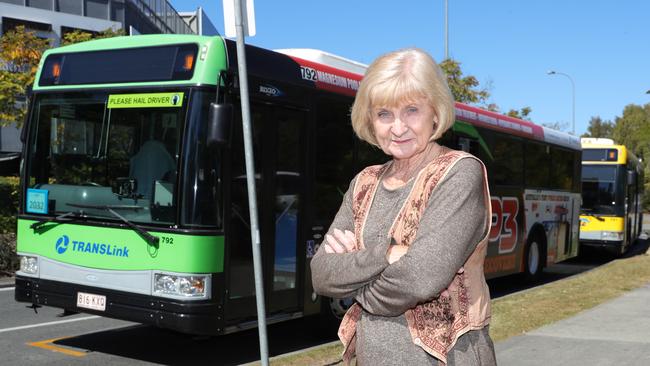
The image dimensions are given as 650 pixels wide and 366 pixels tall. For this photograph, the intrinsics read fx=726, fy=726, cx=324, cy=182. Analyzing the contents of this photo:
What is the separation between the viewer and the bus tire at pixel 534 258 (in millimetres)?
13500

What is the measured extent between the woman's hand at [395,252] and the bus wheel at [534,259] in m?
11.8

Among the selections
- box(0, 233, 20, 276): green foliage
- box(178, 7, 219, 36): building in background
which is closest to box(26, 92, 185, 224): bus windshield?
box(0, 233, 20, 276): green foliage

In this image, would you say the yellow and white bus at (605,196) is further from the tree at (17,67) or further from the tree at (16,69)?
the tree at (16,69)

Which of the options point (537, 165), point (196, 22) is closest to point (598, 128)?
point (196, 22)

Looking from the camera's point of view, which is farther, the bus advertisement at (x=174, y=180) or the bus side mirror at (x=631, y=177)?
the bus side mirror at (x=631, y=177)

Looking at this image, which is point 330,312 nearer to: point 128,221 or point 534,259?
point 128,221

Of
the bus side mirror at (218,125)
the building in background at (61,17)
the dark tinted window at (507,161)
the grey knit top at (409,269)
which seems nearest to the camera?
the grey knit top at (409,269)

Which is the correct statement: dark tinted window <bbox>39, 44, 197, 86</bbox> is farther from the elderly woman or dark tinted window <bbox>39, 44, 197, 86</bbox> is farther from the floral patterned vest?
the floral patterned vest

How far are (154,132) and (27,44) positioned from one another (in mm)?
11511

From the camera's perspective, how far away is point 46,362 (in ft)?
22.0

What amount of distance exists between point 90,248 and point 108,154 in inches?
34.2

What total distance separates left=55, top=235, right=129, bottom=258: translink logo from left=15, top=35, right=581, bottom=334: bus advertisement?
1cm

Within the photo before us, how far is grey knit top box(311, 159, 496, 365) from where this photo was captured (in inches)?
80.0

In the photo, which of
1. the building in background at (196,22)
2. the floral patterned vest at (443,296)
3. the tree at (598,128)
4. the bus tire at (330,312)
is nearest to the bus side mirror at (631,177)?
the bus tire at (330,312)
